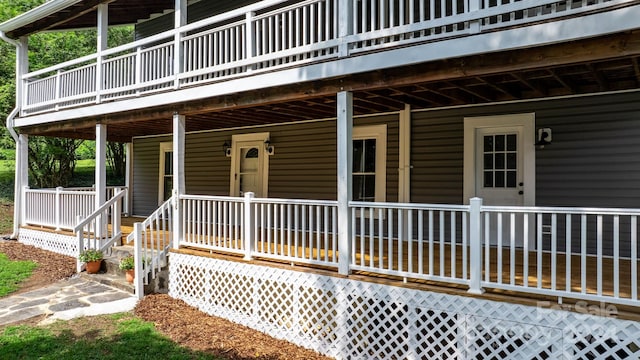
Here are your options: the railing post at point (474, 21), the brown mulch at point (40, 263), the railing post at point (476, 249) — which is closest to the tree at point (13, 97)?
the brown mulch at point (40, 263)

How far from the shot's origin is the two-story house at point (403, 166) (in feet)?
13.1

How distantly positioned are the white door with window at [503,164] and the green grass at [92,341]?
4835 mm

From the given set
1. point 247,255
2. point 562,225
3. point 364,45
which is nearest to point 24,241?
point 247,255

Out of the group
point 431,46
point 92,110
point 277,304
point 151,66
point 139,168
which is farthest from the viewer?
point 139,168

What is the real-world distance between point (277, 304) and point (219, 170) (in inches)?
224

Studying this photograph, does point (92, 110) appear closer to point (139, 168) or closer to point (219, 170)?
point (219, 170)

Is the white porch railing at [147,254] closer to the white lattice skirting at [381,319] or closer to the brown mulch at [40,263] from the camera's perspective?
the white lattice skirting at [381,319]

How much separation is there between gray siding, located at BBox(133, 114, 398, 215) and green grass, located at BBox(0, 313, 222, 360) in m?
4.36

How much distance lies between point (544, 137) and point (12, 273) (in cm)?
945

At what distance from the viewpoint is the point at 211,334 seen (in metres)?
5.39

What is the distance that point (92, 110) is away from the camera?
8.37m

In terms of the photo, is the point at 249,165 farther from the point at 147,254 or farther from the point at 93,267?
the point at 93,267

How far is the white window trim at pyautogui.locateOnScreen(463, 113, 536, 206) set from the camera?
254 inches

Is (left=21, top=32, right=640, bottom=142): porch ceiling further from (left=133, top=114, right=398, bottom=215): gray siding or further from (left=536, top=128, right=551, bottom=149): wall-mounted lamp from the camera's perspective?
(left=536, top=128, right=551, bottom=149): wall-mounted lamp
